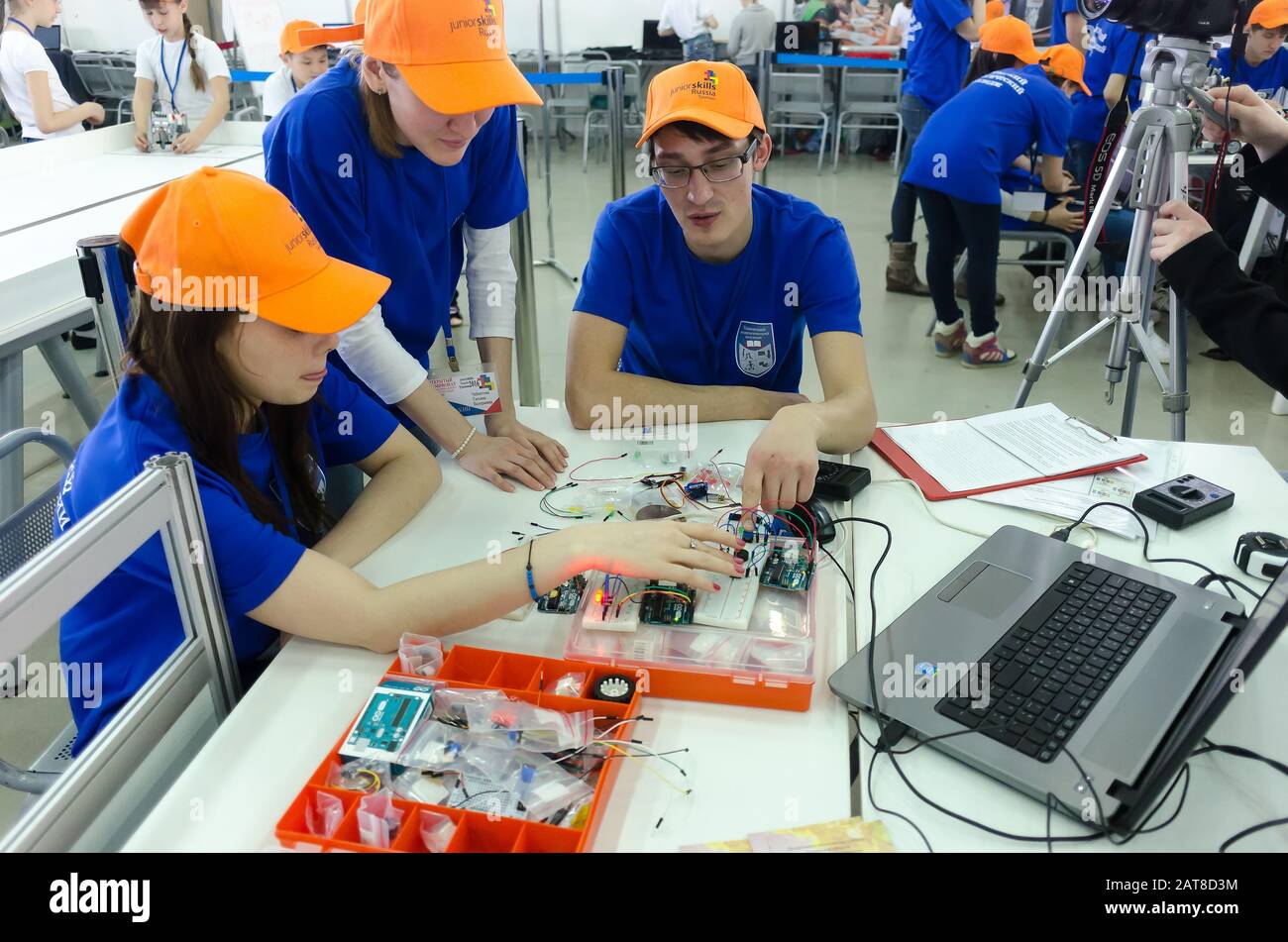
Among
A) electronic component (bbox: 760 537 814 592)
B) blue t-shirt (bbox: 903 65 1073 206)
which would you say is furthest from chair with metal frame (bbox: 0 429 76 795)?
blue t-shirt (bbox: 903 65 1073 206)

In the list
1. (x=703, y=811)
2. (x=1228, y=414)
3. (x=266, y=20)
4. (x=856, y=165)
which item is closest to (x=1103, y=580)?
(x=703, y=811)

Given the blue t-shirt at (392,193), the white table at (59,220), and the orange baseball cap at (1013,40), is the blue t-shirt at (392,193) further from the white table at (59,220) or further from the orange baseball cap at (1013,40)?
the orange baseball cap at (1013,40)

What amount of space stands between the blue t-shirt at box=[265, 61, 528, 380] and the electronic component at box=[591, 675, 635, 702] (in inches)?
37.0

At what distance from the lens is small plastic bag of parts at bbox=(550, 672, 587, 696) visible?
102 cm

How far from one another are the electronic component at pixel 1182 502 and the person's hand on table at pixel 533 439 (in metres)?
0.93

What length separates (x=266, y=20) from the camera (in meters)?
5.49

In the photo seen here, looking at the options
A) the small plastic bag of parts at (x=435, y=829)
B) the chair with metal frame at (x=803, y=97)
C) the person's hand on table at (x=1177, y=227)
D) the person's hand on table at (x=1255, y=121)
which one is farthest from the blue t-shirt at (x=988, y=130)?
the chair with metal frame at (x=803, y=97)

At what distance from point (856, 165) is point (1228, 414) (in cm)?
477

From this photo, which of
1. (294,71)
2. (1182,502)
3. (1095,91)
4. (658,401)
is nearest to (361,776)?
(658,401)

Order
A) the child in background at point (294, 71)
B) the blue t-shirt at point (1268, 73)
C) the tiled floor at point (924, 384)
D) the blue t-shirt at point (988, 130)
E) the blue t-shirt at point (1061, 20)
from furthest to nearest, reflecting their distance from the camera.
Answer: the blue t-shirt at point (1061, 20)
the blue t-shirt at point (1268, 73)
the child in background at point (294, 71)
the blue t-shirt at point (988, 130)
the tiled floor at point (924, 384)

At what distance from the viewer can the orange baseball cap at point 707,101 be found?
1.50 meters

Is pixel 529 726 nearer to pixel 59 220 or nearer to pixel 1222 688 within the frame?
pixel 1222 688

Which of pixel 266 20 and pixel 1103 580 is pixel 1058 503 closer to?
pixel 1103 580
